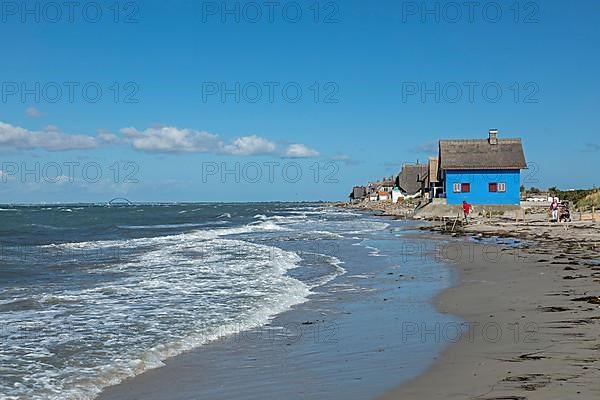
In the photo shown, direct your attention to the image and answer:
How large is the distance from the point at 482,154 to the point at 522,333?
44.2 m

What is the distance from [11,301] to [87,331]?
4.20 metres

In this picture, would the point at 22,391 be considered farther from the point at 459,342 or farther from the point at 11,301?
the point at 11,301

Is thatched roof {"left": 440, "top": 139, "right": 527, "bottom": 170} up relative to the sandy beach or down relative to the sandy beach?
up

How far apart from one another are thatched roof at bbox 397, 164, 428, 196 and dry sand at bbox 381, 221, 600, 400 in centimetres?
7621

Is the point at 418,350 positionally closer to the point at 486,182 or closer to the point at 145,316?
the point at 145,316

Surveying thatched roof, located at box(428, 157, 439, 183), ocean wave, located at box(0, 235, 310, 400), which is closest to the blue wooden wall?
thatched roof, located at box(428, 157, 439, 183)

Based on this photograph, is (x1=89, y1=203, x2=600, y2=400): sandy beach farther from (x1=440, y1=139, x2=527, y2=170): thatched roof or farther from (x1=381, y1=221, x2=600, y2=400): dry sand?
(x1=440, y1=139, x2=527, y2=170): thatched roof

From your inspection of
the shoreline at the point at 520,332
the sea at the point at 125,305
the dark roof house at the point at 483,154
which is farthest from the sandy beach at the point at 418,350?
the dark roof house at the point at 483,154

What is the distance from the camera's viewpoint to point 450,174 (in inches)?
1986

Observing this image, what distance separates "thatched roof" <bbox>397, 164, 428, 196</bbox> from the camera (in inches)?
3728

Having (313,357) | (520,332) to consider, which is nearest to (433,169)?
(520,332)

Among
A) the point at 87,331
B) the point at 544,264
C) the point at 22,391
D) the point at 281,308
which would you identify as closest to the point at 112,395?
the point at 22,391

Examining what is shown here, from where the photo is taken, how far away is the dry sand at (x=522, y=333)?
249 inches

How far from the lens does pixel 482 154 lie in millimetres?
51062
